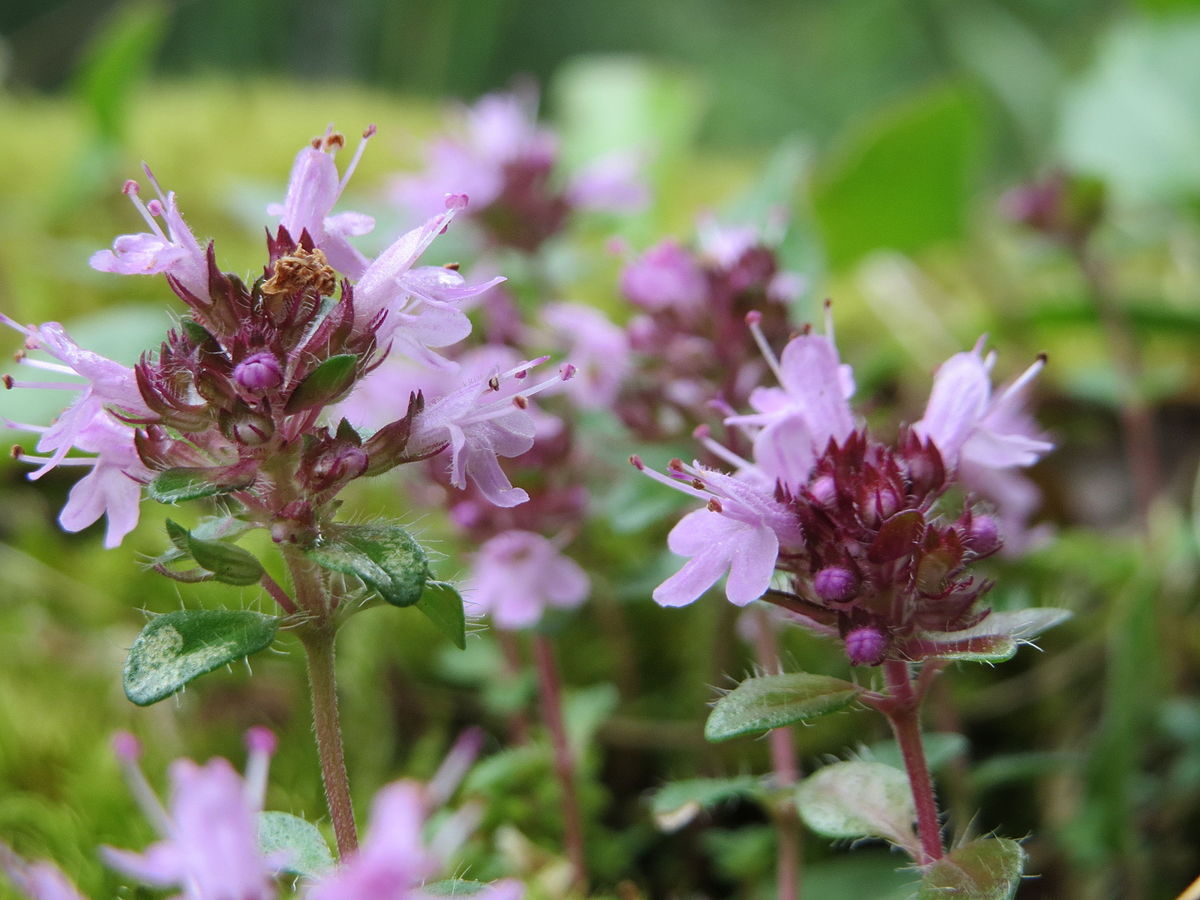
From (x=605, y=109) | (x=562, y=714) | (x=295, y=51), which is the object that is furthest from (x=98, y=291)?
(x=295, y=51)

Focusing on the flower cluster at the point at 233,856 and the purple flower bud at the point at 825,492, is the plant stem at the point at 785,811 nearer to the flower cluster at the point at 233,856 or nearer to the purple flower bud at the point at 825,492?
the purple flower bud at the point at 825,492

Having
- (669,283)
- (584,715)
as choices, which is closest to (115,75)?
(669,283)

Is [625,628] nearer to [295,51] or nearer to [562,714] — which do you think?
[562,714]

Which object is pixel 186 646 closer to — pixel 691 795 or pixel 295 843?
pixel 295 843

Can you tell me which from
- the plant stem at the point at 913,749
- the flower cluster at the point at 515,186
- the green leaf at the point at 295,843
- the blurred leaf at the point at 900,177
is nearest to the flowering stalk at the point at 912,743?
the plant stem at the point at 913,749

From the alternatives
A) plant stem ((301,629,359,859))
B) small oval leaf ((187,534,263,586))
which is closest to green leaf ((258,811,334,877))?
plant stem ((301,629,359,859))
